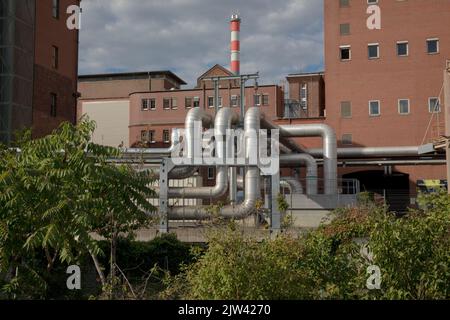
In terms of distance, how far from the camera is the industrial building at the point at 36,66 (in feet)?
106

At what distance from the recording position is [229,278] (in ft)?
21.0

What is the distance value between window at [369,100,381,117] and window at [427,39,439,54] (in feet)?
16.7

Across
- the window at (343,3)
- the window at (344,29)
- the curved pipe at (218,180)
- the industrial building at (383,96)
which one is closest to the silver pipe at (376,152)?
the industrial building at (383,96)

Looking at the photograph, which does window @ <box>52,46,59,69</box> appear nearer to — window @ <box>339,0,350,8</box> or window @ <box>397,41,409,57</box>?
window @ <box>339,0,350,8</box>

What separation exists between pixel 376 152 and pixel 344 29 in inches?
392

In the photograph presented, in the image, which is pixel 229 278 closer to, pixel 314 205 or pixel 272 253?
pixel 272 253

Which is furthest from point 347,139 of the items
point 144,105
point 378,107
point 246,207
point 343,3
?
point 144,105

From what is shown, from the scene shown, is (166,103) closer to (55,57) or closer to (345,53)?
(55,57)

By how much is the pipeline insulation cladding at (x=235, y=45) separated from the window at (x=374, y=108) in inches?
602

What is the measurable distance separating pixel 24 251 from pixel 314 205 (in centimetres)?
2166

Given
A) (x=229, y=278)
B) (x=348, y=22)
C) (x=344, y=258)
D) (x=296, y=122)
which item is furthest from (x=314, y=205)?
(x=229, y=278)

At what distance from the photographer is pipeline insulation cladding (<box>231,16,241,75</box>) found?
50.2 meters

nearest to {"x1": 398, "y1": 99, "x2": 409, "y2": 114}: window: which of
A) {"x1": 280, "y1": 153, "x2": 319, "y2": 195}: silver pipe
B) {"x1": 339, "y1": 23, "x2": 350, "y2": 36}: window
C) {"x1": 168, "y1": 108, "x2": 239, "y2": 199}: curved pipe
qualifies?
{"x1": 339, "y1": 23, "x2": 350, "y2": 36}: window

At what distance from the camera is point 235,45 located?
2013 inches
